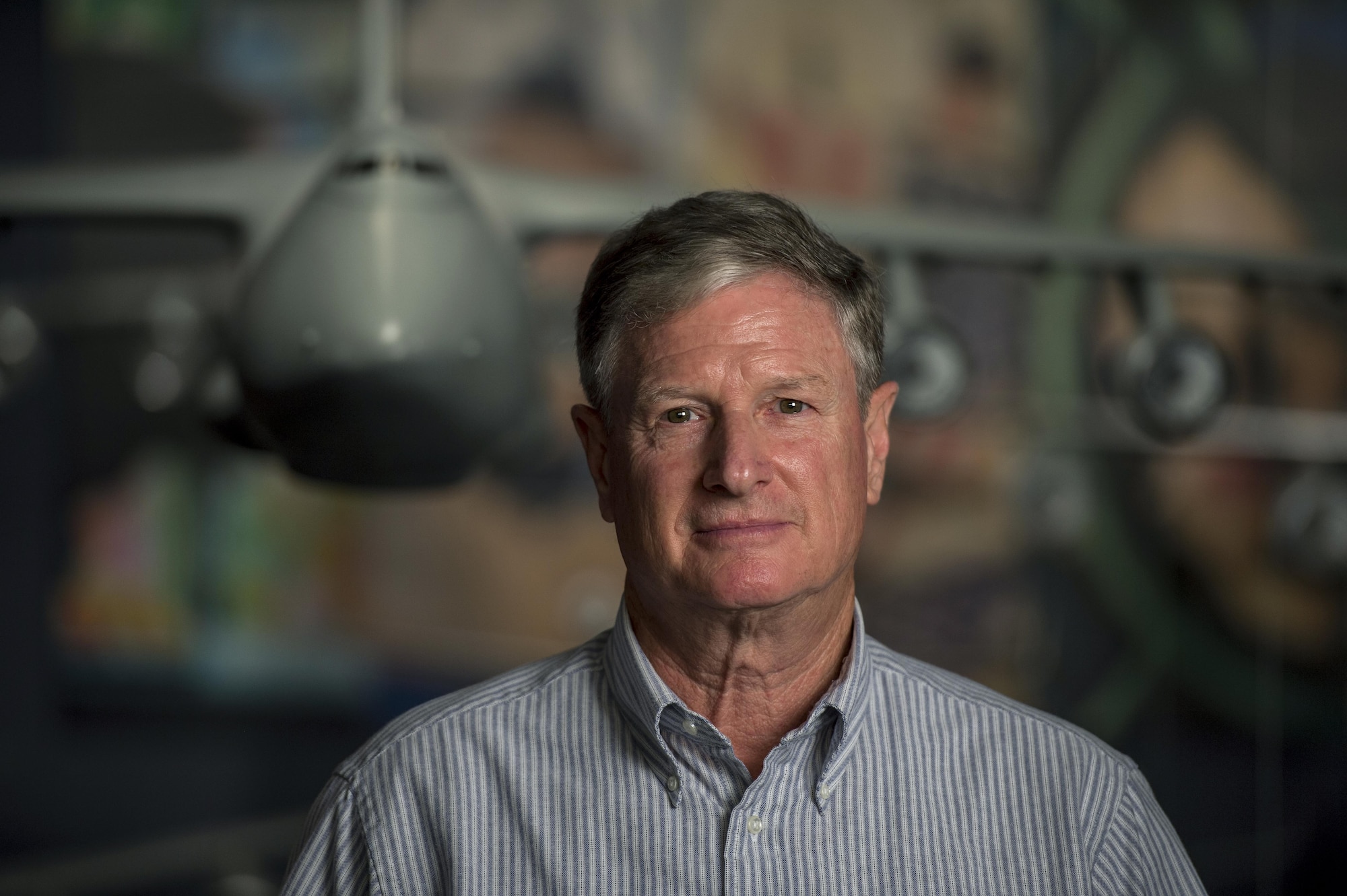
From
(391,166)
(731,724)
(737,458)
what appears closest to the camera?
(737,458)

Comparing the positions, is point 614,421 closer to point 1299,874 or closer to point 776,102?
point 776,102

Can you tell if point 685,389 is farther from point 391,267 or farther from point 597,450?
point 391,267

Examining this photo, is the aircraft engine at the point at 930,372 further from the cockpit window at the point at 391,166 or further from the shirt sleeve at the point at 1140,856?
the shirt sleeve at the point at 1140,856

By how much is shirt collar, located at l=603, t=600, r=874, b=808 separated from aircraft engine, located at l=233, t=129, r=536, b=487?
259 centimetres

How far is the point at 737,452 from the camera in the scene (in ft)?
4.96

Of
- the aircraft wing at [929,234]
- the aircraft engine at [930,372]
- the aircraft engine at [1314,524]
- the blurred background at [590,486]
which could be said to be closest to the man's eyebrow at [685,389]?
the aircraft wing at [929,234]

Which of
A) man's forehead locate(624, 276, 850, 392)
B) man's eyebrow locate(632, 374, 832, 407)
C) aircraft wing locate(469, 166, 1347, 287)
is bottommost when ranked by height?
man's eyebrow locate(632, 374, 832, 407)

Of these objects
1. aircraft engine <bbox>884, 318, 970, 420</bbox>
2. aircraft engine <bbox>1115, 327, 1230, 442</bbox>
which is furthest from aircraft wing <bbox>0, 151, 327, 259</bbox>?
aircraft engine <bbox>1115, 327, 1230, 442</bbox>

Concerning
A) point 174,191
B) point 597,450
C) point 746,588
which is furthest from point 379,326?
point 746,588

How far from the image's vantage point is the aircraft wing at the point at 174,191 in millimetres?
4918

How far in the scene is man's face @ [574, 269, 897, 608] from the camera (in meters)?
1.53

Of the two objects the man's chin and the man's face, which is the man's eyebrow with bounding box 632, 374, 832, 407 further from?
the man's chin

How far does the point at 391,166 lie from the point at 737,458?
3113 mm

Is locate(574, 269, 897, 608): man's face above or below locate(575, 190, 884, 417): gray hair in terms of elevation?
below
